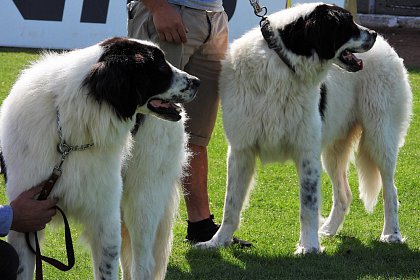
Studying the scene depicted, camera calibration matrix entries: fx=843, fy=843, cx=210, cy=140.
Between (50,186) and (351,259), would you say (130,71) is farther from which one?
(351,259)

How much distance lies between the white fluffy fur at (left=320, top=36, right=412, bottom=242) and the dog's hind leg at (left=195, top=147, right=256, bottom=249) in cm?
66

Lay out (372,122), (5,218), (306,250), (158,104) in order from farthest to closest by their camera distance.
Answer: (372,122) → (306,250) → (158,104) → (5,218)

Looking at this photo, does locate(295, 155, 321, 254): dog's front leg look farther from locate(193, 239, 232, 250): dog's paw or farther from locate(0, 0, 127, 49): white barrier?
locate(0, 0, 127, 49): white barrier

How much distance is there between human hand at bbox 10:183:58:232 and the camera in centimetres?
378

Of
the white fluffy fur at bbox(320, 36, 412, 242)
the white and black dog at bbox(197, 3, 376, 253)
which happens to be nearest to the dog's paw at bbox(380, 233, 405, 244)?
the white fluffy fur at bbox(320, 36, 412, 242)

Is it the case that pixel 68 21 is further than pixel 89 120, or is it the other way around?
pixel 68 21

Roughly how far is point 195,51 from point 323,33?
87 centimetres

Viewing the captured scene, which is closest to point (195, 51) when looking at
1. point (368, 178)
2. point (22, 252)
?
point (368, 178)

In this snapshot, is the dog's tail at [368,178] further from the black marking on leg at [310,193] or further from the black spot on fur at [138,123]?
the black spot on fur at [138,123]

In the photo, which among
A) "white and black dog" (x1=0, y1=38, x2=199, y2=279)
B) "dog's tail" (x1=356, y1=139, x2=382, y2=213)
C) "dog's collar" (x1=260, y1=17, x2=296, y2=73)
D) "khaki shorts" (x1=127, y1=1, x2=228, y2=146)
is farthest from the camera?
"dog's tail" (x1=356, y1=139, x2=382, y2=213)

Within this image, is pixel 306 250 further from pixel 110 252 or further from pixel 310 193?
pixel 110 252

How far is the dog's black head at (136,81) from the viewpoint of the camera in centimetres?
372

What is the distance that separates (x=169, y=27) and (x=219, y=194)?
2.38 meters

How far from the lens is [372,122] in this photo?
6.34m
